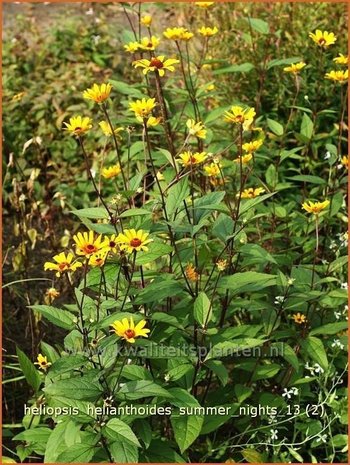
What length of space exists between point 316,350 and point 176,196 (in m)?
0.57

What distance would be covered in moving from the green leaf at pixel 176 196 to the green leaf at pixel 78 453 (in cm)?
56

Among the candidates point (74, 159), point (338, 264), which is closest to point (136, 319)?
point (338, 264)

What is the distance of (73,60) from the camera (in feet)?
14.3

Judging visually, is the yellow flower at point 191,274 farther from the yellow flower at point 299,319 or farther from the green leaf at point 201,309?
the yellow flower at point 299,319

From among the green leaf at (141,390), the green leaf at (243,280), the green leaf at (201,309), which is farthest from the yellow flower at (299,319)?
the green leaf at (141,390)

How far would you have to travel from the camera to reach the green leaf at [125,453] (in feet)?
5.72

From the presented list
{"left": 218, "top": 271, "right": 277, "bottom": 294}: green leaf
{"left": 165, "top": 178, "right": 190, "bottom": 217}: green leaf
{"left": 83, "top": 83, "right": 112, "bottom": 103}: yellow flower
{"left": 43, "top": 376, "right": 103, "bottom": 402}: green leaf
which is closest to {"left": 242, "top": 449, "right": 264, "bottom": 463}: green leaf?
Answer: {"left": 218, "top": 271, "right": 277, "bottom": 294}: green leaf

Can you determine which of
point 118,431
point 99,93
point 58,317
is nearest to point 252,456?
point 118,431

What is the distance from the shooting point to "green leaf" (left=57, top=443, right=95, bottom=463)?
5.76 feet

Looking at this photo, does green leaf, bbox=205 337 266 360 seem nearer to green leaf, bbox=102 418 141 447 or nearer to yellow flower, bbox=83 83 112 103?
green leaf, bbox=102 418 141 447

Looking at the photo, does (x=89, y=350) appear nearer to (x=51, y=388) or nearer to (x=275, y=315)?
(x=51, y=388)

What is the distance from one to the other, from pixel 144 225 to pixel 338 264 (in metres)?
0.66

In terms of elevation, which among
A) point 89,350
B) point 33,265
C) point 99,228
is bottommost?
point 33,265

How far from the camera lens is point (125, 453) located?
1749mm
